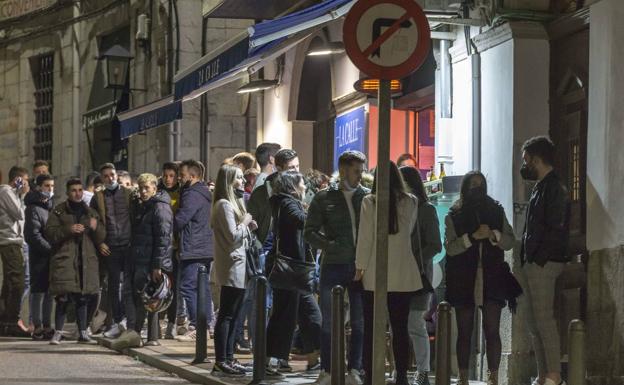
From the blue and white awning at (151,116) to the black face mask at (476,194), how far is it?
8.82 m

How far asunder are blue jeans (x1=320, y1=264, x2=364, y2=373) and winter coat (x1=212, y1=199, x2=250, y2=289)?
3.67 ft

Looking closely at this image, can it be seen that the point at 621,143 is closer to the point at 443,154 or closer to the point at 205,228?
the point at 443,154

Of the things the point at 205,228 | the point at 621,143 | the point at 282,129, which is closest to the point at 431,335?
the point at 621,143

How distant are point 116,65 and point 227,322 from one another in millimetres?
13388

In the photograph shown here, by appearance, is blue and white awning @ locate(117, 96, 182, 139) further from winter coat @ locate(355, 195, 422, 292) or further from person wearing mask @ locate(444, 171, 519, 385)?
winter coat @ locate(355, 195, 422, 292)

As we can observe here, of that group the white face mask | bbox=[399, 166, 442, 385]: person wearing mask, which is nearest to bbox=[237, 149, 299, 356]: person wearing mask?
the white face mask

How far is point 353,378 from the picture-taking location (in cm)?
1202

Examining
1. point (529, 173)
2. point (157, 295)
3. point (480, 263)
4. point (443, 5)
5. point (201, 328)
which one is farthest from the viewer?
point (157, 295)

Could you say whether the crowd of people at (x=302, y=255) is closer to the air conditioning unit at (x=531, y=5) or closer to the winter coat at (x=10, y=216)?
the winter coat at (x=10, y=216)

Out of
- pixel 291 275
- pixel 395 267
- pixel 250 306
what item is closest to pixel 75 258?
pixel 250 306

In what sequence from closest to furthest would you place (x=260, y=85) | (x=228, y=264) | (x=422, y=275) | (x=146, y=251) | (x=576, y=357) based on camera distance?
(x=576, y=357)
(x=422, y=275)
(x=228, y=264)
(x=146, y=251)
(x=260, y=85)

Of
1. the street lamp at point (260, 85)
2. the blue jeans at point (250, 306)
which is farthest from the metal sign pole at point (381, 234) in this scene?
the street lamp at point (260, 85)

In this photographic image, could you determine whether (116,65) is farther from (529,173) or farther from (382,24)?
(382,24)

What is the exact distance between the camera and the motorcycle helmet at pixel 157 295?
52.7 ft
